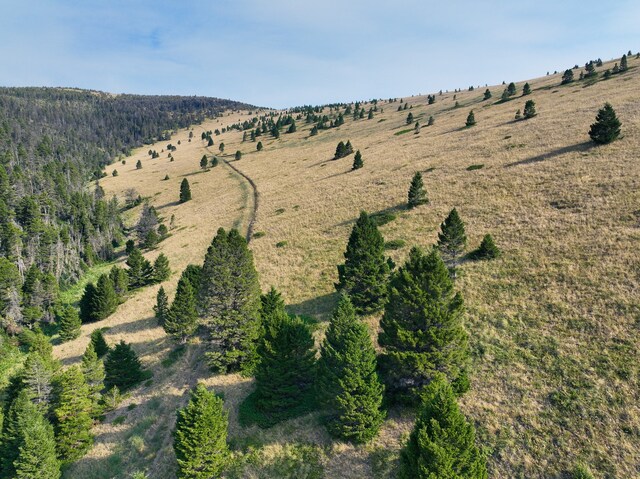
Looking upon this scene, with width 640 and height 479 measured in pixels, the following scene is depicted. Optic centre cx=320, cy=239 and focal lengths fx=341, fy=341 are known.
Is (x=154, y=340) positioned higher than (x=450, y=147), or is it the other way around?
(x=450, y=147)

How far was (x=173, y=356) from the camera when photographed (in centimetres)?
3884

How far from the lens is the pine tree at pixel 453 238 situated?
35188 millimetres

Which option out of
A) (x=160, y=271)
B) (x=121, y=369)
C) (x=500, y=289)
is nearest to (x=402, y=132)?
(x=160, y=271)

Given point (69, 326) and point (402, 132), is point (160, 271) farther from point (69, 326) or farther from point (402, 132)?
point (402, 132)

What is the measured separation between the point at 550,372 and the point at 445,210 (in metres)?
30.0

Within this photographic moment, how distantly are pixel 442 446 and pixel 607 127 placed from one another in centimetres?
5860

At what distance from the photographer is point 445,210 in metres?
49.8

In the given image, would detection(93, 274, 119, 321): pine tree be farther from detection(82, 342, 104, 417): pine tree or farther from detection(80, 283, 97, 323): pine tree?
detection(82, 342, 104, 417): pine tree

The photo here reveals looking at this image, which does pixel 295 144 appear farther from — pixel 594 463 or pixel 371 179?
pixel 594 463

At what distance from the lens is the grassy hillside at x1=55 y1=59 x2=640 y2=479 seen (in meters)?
20.6

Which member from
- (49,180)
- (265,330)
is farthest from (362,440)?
(49,180)

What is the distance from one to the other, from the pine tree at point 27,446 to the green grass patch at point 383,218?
135 feet

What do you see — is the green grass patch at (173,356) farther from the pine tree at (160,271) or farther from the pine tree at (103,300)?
the pine tree at (160,271)

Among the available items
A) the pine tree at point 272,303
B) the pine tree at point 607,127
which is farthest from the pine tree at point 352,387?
the pine tree at point 607,127
